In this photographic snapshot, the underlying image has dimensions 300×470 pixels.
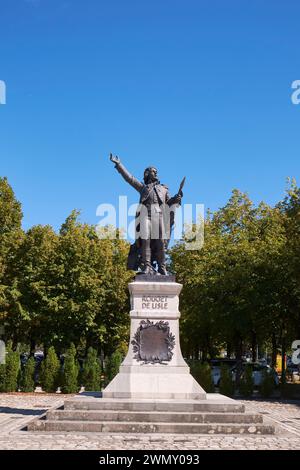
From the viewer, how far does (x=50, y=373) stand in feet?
86.6

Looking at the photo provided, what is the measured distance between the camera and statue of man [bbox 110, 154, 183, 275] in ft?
49.8

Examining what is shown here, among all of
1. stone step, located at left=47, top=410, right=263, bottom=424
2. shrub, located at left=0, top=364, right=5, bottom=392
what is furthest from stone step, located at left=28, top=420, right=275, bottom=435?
shrub, located at left=0, top=364, right=5, bottom=392

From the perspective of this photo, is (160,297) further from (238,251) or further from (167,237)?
(238,251)

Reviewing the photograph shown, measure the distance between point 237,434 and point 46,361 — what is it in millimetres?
15981

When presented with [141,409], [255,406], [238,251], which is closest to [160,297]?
[141,409]

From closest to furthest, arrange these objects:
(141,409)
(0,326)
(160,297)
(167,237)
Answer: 1. (141,409)
2. (160,297)
3. (167,237)
4. (0,326)

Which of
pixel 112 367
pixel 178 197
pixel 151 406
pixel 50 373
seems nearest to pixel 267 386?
pixel 112 367

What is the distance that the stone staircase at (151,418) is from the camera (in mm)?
11875

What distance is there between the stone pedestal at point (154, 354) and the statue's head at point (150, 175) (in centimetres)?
309

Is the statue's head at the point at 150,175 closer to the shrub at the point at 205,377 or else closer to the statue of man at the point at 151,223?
the statue of man at the point at 151,223

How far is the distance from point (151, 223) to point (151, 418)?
208 inches

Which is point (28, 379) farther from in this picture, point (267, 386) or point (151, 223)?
point (151, 223)

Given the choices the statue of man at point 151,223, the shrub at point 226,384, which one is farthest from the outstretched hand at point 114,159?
the shrub at point 226,384

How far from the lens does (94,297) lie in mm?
36250
